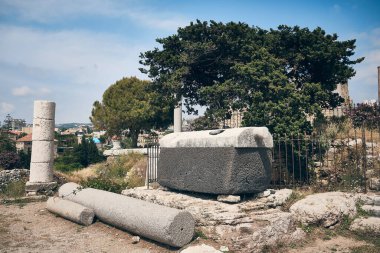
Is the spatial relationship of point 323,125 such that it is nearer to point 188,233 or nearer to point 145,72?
point 145,72

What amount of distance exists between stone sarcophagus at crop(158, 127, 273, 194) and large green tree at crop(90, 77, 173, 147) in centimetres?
1792

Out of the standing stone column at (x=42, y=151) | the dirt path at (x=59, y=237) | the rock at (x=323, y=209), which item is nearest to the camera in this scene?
the dirt path at (x=59, y=237)

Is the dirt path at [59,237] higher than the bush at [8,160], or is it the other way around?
the bush at [8,160]

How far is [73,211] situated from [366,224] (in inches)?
256

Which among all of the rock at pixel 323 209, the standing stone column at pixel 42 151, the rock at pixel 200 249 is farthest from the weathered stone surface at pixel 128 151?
the rock at pixel 200 249

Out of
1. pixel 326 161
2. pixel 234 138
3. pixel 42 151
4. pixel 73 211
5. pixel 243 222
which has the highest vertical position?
pixel 234 138

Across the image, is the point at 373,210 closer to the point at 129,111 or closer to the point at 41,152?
the point at 41,152

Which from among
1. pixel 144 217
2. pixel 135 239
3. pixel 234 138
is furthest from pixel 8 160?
pixel 234 138

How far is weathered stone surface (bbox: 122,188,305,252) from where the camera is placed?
534 cm

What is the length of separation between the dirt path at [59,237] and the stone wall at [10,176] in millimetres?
4028

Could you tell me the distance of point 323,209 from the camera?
20.5 feet

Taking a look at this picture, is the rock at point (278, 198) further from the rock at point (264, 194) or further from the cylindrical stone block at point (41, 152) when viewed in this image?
the cylindrical stone block at point (41, 152)

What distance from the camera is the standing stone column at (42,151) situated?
11500 millimetres

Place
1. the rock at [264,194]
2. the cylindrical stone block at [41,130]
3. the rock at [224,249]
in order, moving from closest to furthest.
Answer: the rock at [224,249] → the rock at [264,194] → the cylindrical stone block at [41,130]
